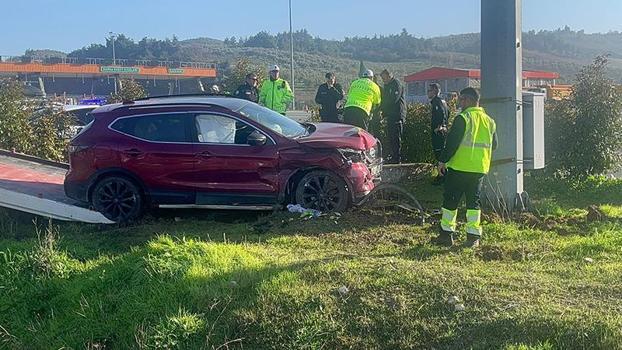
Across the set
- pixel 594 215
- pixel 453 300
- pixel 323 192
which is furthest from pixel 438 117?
pixel 453 300

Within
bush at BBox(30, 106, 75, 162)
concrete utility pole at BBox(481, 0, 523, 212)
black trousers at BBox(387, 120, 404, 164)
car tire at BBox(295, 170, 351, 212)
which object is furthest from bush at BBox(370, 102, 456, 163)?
bush at BBox(30, 106, 75, 162)

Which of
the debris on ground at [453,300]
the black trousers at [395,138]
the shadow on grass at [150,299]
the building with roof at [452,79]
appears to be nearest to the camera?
the debris on ground at [453,300]

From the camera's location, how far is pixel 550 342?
423 cm

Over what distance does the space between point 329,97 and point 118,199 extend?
501 cm

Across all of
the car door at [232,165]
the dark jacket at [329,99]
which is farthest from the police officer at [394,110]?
the car door at [232,165]

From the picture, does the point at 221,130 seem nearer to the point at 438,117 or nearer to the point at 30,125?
the point at 438,117

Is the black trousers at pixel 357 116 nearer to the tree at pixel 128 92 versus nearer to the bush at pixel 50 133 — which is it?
the bush at pixel 50 133

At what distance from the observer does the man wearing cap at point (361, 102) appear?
11.0 metres

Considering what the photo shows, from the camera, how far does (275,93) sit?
12188mm

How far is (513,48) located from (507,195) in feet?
6.50

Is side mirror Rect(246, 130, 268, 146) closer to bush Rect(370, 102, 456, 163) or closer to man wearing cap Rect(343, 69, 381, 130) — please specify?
man wearing cap Rect(343, 69, 381, 130)

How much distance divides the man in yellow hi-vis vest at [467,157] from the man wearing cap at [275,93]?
5.61m

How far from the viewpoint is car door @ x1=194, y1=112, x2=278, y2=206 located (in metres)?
8.41

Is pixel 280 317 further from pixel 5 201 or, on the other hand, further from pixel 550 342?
pixel 5 201
